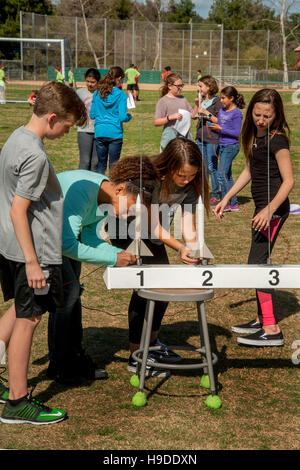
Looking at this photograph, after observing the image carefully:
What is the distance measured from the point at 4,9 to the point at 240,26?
23.0 m

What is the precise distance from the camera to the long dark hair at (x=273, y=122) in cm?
390

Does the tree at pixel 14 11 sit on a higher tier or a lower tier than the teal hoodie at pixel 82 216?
higher

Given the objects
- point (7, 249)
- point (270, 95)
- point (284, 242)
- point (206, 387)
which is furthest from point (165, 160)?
point (284, 242)

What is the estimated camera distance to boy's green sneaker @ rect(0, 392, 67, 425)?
311 centimetres

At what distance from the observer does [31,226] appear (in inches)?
116

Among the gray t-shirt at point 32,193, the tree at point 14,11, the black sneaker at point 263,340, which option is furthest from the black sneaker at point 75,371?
the tree at point 14,11

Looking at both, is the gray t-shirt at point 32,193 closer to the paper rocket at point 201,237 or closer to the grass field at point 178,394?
the paper rocket at point 201,237

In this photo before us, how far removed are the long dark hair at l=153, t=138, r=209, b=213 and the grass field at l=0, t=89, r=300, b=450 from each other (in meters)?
0.56

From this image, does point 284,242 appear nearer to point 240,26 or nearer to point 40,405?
point 40,405

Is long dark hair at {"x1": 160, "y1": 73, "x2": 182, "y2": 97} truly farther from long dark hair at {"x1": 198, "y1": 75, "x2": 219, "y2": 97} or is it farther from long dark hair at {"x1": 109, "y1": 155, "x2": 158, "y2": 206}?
long dark hair at {"x1": 109, "y1": 155, "x2": 158, "y2": 206}

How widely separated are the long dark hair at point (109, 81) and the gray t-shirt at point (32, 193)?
555 centimetres

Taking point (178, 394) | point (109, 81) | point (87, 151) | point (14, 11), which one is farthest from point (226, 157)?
point (14, 11)

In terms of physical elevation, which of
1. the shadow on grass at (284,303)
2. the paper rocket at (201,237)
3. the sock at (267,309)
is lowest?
the shadow on grass at (284,303)

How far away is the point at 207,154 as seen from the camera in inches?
341
